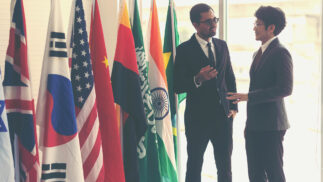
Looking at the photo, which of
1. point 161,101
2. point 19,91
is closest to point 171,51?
point 161,101

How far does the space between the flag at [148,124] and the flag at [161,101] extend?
141 mm

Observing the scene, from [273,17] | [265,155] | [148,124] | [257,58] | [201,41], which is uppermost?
[273,17]

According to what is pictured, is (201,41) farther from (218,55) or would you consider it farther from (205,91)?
(205,91)

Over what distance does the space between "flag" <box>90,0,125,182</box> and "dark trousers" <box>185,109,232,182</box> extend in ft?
2.70

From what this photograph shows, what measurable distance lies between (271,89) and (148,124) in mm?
868

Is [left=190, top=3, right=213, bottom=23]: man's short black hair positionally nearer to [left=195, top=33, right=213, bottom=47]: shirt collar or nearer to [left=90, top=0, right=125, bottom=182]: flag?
[left=195, top=33, right=213, bottom=47]: shirt collar

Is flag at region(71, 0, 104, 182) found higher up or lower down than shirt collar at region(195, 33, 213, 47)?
lower down

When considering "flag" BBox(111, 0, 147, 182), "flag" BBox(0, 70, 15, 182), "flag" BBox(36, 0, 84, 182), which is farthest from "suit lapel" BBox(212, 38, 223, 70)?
"flag" BBox(0, 70, 15, 182)

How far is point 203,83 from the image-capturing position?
2.86m

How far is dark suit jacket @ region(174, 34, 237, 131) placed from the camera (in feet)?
9.30

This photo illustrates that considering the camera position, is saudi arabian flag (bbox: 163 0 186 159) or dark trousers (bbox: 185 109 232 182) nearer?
dark trousers (bbox: 185 109 232 182)

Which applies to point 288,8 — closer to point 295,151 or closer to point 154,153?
point 295,151

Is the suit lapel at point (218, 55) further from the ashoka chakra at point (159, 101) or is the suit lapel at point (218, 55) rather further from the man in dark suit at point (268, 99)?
the ashoka chakra at point (159, 101)

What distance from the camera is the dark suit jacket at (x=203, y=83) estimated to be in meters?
2.84
